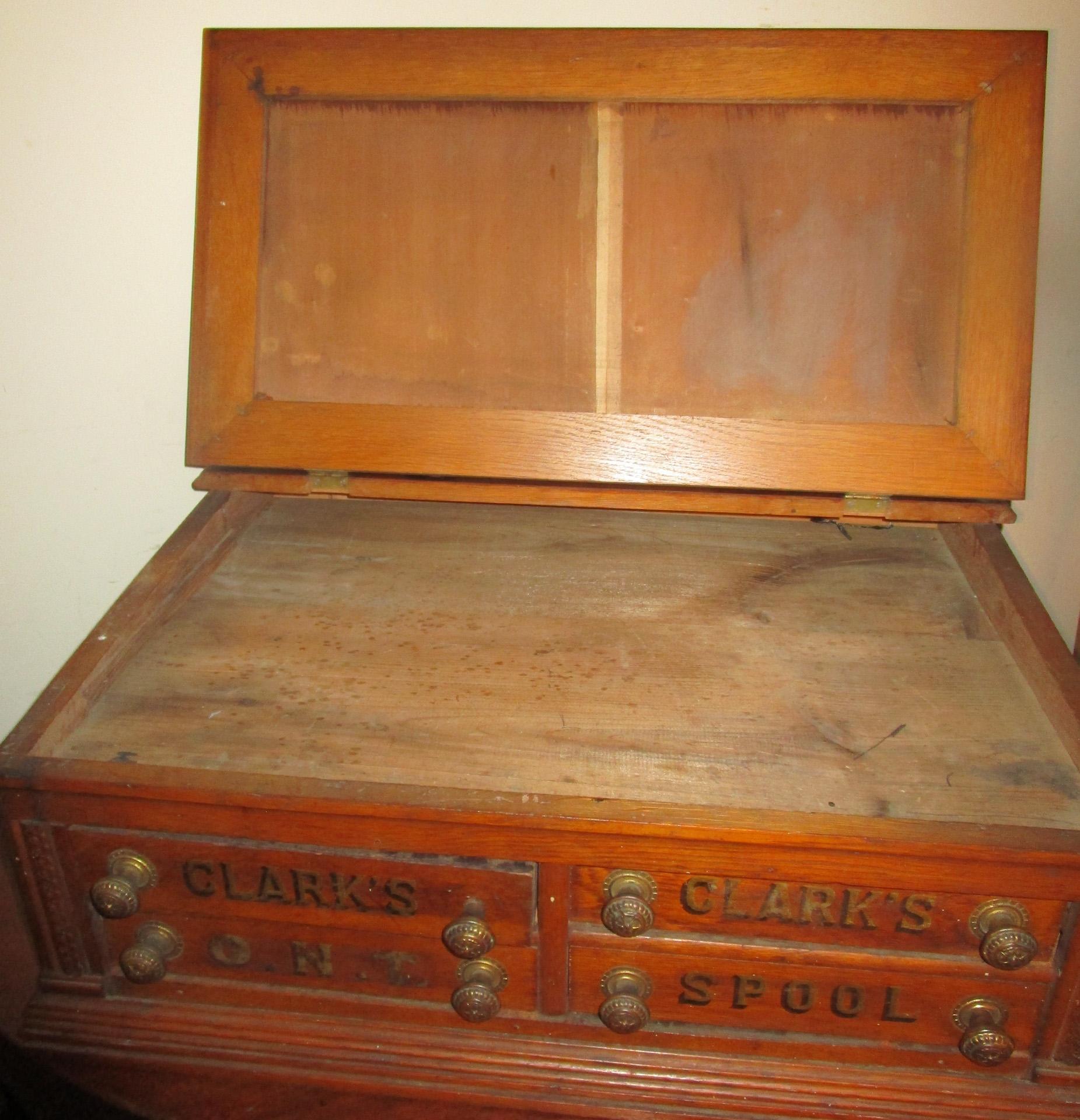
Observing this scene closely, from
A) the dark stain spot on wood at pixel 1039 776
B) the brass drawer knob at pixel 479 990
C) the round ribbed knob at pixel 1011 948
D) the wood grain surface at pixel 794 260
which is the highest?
the wood grain surface at pixel 794 260

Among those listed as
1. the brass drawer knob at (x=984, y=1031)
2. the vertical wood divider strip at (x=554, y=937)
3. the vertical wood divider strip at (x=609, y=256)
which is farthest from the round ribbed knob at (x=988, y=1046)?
the vertical wood divider strip at (x=609, y=256)

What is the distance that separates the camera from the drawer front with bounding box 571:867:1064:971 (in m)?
0.77

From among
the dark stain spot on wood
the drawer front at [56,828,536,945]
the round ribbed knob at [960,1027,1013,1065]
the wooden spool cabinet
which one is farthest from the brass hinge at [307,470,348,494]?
the round ribbed knob at [960,1027,1013,1065]

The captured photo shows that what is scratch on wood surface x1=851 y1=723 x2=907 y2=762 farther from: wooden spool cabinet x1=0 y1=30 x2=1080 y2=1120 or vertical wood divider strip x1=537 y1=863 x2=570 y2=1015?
vertical wood divider strip x1=537 y1=863 x2=570 y2=1015

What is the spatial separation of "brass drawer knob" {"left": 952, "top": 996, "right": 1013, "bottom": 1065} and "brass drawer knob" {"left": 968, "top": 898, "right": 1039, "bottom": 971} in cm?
5

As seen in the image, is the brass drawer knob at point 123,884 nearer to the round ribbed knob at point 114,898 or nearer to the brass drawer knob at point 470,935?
the round ribbed knob at point 114,898

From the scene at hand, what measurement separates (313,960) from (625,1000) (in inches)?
12.3


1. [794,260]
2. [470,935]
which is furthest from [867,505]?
[470,935]

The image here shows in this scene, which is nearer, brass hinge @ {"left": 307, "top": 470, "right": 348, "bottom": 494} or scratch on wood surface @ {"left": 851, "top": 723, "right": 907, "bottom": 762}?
scratch on wood surface @ {"left": 851, "top": 723, "right": 907, "bottom": 762}

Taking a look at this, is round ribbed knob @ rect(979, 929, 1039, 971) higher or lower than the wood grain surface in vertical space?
lower

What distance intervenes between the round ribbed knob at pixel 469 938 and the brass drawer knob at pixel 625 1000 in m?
0.12

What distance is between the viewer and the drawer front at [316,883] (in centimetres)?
81

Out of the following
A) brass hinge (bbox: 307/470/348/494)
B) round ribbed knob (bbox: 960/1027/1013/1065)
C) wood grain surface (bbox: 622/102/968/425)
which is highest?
wood grain surface (bbox: 622/102/968/425)

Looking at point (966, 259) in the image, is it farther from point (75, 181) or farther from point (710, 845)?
Answer: point (75, 181)
